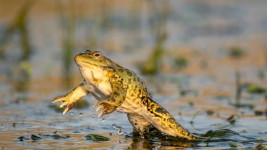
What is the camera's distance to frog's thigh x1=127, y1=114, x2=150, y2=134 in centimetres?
643

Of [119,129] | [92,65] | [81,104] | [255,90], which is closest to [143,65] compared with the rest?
[255,90]

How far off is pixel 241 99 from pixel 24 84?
3845 millimetres

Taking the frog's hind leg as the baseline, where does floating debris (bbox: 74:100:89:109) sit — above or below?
above

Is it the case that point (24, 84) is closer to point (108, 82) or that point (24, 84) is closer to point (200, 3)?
point (108, 82)

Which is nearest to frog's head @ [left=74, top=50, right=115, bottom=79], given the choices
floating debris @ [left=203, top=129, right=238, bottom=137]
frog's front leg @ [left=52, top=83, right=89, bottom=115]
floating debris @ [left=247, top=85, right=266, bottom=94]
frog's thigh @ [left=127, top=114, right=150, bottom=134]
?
frog's front leg @ [left=52, top=83, right=89, bottom=115]

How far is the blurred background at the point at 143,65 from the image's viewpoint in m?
7.00

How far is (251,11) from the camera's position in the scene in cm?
1920

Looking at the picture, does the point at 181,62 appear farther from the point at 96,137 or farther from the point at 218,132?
the point at 96,137

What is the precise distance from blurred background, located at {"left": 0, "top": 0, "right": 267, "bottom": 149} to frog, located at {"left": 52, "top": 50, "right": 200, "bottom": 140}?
0.22 meters

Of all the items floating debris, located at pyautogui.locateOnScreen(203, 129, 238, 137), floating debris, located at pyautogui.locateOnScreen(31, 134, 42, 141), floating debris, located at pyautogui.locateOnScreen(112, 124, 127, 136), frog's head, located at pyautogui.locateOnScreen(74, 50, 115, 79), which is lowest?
floating debris, located at pyautogui.locateOnScreen(31, 134, 42, 141)

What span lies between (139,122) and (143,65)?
5108 millimetres

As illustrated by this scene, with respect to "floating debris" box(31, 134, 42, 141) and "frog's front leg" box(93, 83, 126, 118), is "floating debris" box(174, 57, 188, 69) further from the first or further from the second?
"frog's front leg" box(93, 83, 126, 118)

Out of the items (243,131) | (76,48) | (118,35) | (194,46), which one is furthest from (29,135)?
(118,35)

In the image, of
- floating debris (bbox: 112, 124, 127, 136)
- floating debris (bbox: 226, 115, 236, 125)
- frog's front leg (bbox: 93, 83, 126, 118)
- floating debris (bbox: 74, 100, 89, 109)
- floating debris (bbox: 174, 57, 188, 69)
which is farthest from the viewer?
floating debris (bbox: 174, 57, 188, 69)
